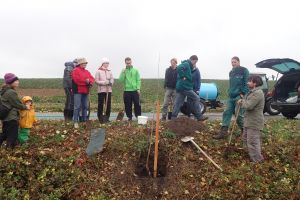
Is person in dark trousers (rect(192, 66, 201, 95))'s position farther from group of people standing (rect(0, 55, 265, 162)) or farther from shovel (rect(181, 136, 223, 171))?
shovel (rect(181, 136, 223, 171))

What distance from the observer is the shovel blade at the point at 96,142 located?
8.78 m

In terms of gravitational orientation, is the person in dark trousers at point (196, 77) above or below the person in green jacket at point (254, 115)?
above

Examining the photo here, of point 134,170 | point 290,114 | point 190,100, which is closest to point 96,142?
point 134,170

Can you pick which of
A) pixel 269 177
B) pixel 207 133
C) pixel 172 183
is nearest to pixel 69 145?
pixel 172 183

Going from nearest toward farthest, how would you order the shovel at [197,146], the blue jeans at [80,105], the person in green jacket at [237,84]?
1. the shovel at [197,146]
2. the person in green jacket at [237,84]
3. the blue jeans at [80,105]

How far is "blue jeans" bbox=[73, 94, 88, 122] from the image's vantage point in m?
10.4

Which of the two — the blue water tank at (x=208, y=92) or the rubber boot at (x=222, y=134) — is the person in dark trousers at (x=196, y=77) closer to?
the rubber boot at (x=222, y=134)

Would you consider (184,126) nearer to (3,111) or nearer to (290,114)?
(3,111)

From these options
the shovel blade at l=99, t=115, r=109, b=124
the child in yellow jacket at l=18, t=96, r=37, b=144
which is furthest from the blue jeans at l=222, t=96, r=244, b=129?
the child in yellow jacket at l=18, t=96, r=37, b=144

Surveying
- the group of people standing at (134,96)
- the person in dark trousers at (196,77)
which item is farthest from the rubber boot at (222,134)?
the person in dark trousers at (196,77)

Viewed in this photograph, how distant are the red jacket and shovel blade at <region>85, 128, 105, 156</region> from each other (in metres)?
1.17

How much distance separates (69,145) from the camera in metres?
9.08

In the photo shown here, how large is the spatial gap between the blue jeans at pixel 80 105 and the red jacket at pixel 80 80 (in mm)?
155

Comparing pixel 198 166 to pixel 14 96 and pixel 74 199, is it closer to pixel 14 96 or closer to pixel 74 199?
pixel 74 199
